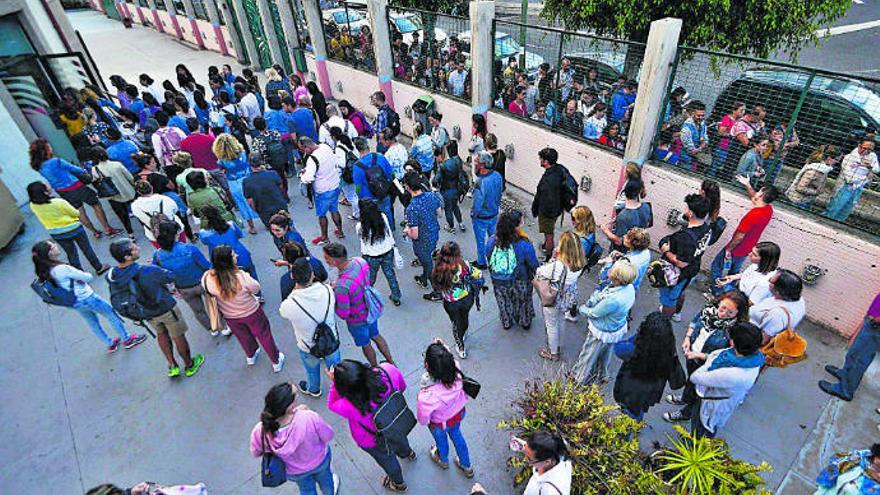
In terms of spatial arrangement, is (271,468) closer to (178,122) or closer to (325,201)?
(325,201)

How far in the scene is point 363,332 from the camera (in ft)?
14.2

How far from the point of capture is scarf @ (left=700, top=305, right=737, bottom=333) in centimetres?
348

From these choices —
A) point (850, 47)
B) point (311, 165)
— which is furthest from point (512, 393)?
point (850, 47)

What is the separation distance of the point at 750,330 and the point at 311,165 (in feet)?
17.2

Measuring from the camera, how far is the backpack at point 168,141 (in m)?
7.21

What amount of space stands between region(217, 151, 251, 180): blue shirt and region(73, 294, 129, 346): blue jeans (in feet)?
7.57

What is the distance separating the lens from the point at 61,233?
5785 mm

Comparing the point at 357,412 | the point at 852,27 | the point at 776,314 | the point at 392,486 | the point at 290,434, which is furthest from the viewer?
the point at 852,27

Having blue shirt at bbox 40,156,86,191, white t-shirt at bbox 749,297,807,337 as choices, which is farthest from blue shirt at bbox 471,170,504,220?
blue shirt at bbox 40,156,86,191

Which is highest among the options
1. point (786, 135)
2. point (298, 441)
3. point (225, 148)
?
point (786, 135)

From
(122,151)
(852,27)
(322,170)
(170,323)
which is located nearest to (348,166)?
(322,170)

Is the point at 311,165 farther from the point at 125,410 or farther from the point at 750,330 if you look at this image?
the point at 750,330

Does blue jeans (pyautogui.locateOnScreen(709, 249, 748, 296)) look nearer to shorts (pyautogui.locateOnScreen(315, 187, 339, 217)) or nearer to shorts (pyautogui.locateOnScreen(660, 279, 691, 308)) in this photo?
shorts (pyautogui.locateOnScreen(660, 279, 691, 308))

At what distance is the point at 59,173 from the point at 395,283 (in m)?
5.18
